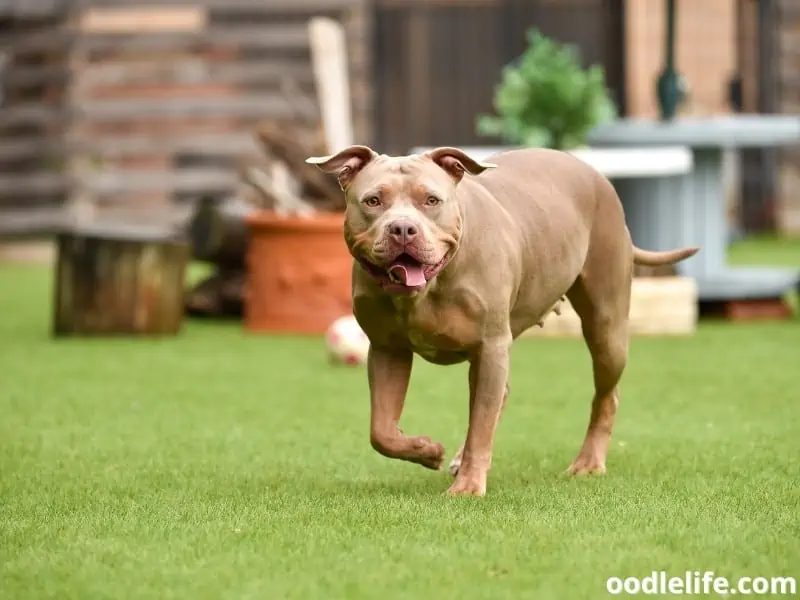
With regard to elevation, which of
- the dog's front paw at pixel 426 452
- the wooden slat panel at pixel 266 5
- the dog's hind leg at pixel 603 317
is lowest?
the dog's front paw at pixel 426 452

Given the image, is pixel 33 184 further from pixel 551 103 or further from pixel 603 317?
pixel 603 317

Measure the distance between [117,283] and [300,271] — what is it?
118 cm

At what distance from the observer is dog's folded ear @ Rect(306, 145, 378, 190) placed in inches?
185

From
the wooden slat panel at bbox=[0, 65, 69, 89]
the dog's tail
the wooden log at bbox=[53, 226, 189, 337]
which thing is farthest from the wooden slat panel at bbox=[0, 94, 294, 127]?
the dog's tail

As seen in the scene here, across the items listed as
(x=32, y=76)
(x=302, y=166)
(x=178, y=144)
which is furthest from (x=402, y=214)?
(x=32, y=76)

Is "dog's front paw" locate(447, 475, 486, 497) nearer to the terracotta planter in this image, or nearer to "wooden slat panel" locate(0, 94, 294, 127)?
the terracotta planter

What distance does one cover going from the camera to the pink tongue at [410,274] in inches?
175

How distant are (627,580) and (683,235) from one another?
6.79 m

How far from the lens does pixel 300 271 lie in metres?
9.98

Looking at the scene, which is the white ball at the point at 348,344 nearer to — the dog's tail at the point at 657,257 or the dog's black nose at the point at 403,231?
the dog's tail at the point at 657,257

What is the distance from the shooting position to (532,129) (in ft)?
31.9

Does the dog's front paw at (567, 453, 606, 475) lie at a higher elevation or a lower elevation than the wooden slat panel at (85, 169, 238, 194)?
higher

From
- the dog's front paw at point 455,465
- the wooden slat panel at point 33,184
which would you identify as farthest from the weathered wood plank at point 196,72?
the dog's front paw at point 455,465

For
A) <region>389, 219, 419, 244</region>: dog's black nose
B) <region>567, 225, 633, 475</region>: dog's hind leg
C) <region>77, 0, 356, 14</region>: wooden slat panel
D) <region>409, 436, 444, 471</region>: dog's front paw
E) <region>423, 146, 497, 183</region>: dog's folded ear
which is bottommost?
<region>409, 436, 444, 471</region>: dog's front paw
